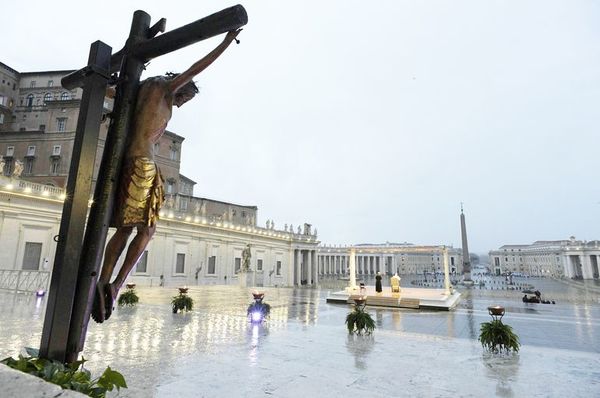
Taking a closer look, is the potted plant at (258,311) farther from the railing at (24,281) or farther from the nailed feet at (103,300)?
the railing at (24,281)

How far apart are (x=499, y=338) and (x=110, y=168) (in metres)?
9.87

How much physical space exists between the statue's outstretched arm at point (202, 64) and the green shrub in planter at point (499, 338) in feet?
31.6

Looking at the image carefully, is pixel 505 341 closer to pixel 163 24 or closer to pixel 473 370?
pixel 473 370

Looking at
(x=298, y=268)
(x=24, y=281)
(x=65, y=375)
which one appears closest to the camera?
(x=65, y=375)

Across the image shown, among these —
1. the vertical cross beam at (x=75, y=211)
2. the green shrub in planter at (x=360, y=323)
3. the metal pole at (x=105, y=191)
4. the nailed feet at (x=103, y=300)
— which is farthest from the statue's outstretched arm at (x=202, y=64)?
the green shrub in planter at (x=360, y=323)

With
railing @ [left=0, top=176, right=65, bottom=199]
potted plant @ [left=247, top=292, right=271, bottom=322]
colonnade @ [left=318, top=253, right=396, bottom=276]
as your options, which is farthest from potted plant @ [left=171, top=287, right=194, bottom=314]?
colonnade @ [left=318, top=253, right=396, bottom=276]

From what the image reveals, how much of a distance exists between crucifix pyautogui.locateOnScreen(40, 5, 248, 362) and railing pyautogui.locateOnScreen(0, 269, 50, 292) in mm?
23766

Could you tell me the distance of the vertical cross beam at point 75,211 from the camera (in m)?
2.96

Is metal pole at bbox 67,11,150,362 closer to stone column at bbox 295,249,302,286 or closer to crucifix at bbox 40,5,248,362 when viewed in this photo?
crucifix at bbox 40,5,248,362

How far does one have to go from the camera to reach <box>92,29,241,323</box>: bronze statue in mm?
3344

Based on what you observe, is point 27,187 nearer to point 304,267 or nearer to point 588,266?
point 304,267

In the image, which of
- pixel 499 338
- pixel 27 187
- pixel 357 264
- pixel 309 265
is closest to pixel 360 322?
pixel 499 338

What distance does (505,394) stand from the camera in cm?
547

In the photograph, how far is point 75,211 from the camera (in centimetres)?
322
